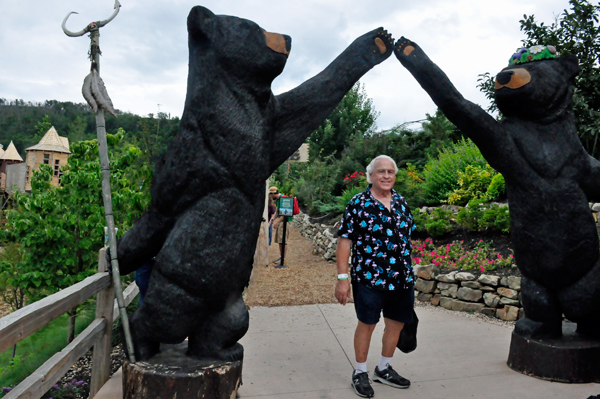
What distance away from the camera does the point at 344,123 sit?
20750mm

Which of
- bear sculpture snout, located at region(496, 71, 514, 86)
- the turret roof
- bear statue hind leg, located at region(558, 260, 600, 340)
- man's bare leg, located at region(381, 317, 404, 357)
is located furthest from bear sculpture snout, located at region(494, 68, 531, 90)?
the turret roof

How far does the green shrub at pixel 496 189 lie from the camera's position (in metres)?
6.81

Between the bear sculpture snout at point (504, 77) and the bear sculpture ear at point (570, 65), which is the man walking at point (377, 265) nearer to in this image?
the bear sculpture snout at point (504, 77)

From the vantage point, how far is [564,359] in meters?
2.85

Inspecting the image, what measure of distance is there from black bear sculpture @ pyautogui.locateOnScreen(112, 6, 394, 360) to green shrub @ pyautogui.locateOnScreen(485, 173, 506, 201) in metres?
5.67

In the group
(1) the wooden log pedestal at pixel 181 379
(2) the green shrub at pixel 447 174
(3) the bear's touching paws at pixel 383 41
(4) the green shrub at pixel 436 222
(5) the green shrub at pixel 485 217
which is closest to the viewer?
(1) the wooden log pedestal at pixel 181 379

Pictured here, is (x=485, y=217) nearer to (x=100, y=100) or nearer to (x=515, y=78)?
(x=515, y=78)

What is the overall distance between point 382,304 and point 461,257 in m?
3.39

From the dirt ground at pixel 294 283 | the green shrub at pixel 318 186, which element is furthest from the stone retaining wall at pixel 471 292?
the green shrub at pixel 318 186

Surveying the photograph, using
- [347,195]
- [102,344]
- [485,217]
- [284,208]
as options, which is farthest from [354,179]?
[102,344]

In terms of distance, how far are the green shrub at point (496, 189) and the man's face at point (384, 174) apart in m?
4.72

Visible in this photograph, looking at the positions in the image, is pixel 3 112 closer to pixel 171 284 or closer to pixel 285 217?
pixel 285 217

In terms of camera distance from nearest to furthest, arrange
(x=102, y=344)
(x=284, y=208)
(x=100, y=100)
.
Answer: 1. (x=100, y=100)
2. (x=102, y=344)
3. (x=284, y=208)

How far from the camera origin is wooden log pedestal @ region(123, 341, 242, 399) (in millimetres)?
2014
